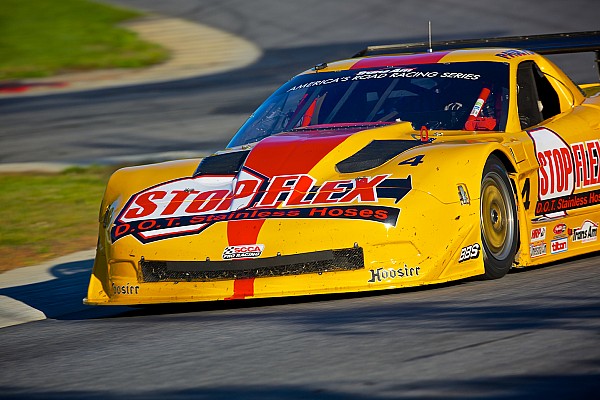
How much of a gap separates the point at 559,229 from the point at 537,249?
1.05 feet

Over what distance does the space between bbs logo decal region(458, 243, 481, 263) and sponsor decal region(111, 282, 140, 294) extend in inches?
66.7

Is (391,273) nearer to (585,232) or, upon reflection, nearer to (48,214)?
(585,232)

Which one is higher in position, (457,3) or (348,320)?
(457,3)

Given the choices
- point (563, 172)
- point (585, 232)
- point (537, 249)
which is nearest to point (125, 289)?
point (537, 249)

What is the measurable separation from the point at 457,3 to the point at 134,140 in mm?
14348

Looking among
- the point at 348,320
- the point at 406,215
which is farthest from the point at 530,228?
the point at 348,320

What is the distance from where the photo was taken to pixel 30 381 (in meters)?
4.94

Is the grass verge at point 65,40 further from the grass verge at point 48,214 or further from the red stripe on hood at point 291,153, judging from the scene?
the red stripe on hood at point 291,153

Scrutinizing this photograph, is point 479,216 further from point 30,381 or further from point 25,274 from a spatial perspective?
point 25,274

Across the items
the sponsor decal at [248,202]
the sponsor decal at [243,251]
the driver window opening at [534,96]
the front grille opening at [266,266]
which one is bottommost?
the front grille opening at [266,266]

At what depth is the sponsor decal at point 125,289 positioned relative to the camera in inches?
253

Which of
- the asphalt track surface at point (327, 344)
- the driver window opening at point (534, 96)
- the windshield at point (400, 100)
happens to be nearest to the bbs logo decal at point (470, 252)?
the asphalt track surface at point (327, 344)

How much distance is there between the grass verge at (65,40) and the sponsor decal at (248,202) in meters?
18.5

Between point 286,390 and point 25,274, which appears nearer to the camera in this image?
point 286,390
